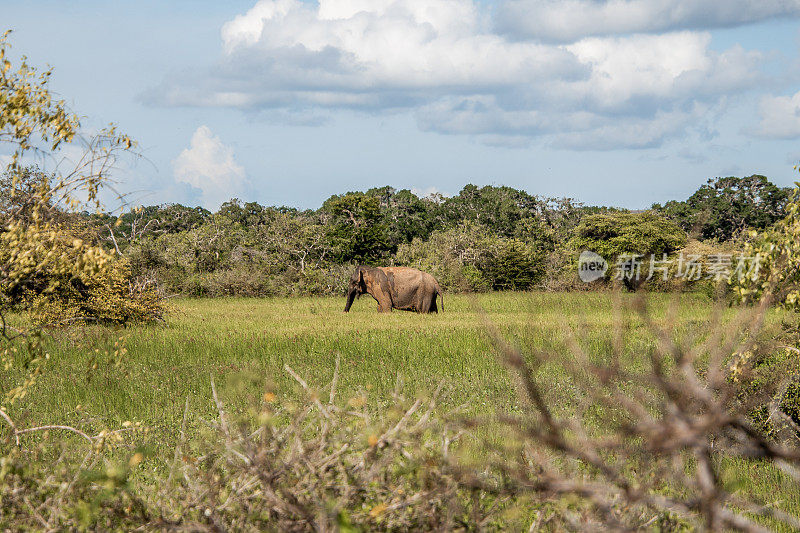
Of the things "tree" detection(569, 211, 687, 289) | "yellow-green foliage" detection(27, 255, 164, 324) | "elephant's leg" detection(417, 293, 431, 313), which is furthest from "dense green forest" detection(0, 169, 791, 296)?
"yellow-green foliage" detection(27, 255, 164, 324)

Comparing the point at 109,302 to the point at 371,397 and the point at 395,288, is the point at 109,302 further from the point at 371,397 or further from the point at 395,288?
the point at 395,288

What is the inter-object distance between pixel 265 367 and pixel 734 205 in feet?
205

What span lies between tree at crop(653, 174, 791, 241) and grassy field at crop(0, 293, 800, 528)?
43.4m

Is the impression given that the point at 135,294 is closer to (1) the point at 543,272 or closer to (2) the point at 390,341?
(2) the point at 390,341

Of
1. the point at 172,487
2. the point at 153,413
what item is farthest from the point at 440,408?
the point at 172,487

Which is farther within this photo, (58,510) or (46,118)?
(46,118)

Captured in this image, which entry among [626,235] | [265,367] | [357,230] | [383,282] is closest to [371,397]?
[265,367]

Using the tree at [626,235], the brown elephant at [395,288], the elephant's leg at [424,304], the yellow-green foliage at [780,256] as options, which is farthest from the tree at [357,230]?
the yellow-green foliage at [780,256]

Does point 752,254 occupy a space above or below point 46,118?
below

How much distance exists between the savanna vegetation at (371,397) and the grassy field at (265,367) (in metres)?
0.09

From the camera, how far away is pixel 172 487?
3.87 meters

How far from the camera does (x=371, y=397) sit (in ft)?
40.6

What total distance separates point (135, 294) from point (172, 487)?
1971 cm

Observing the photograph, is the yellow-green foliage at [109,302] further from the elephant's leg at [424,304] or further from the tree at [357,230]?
the tree at [357,230]
